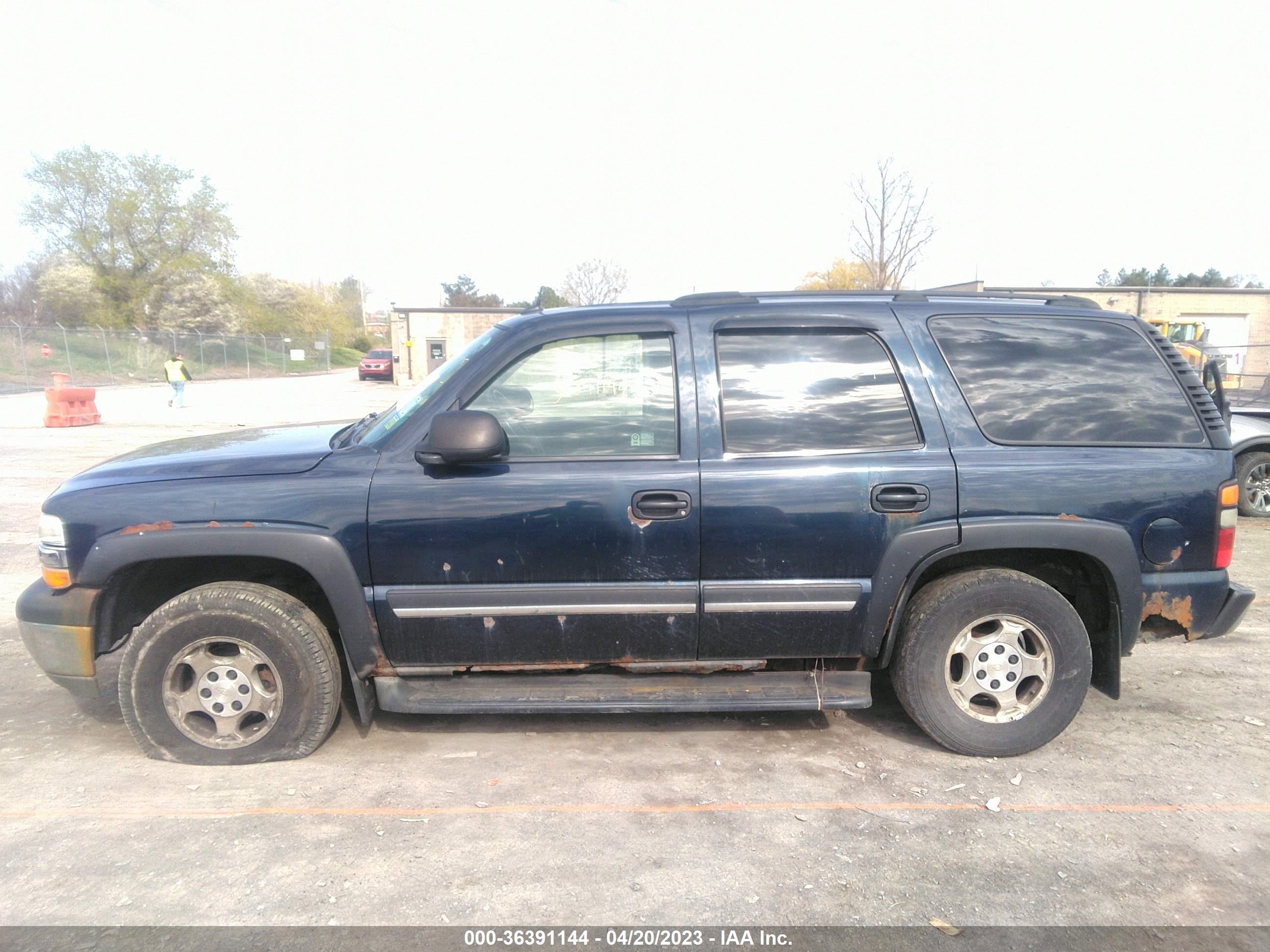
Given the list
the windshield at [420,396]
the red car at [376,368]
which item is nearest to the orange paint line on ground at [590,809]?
the windshield at [420,396]

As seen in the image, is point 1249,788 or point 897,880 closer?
point 897,880

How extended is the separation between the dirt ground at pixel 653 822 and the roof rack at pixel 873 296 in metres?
1.96

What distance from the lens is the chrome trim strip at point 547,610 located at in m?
3.30

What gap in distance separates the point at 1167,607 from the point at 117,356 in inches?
1670

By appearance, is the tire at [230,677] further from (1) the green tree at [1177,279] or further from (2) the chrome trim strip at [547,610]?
(1) the green tree at [1177,279]

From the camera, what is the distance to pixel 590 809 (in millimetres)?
3170

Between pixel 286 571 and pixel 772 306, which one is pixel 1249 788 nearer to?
pixel 772 306

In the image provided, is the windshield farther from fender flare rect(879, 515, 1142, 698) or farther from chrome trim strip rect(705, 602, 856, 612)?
fender flare rect(879, 515, 1142, 698)

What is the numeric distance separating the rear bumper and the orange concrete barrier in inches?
764

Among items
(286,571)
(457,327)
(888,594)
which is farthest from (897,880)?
(457,327)

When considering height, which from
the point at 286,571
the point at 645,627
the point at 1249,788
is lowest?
the point at 1249,788

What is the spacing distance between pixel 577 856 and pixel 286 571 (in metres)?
1.70

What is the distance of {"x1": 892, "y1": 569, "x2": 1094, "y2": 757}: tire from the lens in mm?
3428

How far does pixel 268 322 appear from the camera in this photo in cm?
5638
